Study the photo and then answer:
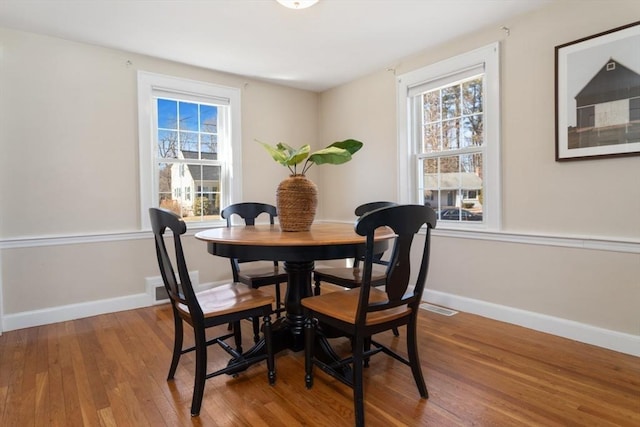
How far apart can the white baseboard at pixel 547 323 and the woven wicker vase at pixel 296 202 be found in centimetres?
173

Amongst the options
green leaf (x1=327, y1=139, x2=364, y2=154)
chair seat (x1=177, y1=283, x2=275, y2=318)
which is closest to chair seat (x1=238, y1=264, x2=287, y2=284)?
→ chair seat (x1=177, y1=283, x2=275, y2=318)

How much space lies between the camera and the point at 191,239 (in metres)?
3.72

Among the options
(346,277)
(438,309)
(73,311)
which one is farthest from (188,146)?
(438,309)

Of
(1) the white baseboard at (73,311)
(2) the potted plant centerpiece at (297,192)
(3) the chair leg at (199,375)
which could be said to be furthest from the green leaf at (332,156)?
(1) the white baseboard at (73,311)

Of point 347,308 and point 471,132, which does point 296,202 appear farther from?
point 471,132

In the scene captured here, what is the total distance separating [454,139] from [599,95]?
1.12m

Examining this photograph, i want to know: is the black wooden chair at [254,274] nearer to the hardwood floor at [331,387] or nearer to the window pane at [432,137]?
the hardwood floor at [331,387]

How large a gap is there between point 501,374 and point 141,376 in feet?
6.77

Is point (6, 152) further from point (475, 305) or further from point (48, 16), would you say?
point (475, 305)

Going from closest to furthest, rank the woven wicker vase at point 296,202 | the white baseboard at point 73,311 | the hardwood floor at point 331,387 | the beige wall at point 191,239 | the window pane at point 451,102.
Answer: the hardwood floor at point 331,387 → the woven wicker vase at point 296,202 → the beige wall at point 191,239 → the white baseboard at point 73,311 → the window pane at point 451,102

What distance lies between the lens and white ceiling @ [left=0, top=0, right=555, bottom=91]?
99.0 inches

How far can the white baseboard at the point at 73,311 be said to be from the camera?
2.82 m

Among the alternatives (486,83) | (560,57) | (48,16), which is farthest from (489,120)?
(48,16)

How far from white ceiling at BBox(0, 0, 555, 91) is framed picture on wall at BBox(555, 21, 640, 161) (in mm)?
507
